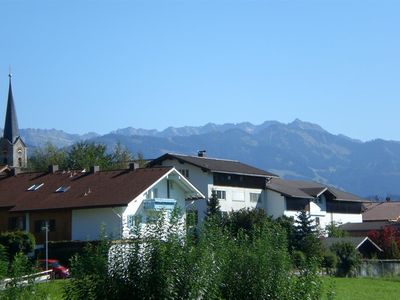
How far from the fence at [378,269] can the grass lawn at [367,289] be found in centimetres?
400

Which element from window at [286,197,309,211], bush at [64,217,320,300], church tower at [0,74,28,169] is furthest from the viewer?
church tower at [0,74,28,169]

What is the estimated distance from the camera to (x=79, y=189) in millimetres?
60375

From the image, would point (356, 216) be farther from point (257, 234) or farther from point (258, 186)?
point (257, 234)

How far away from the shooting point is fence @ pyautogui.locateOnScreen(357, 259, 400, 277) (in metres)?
57.9

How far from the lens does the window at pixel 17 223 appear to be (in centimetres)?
5912

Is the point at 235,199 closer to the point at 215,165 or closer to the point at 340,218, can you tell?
the point at 215,165

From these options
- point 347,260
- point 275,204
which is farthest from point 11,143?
point 347,260

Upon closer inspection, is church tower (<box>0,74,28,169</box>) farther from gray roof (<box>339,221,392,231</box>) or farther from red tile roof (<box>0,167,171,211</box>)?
red tile roof (<box>0,167,171,211</box>)

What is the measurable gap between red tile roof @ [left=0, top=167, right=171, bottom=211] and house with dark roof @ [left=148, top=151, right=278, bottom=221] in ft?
49.8

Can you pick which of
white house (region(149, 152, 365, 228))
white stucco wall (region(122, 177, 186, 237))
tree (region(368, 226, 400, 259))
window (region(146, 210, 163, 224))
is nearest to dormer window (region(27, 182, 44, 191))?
white stucco wall (region(122, 177, 186, 237))

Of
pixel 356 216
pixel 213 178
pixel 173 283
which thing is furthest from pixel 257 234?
pixel 356 216

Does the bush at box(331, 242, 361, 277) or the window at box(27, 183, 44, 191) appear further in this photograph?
the window at box(27, 183, 44, 191)

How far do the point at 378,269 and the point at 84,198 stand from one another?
68.2 ft

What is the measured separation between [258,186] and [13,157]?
3923 centimetres
